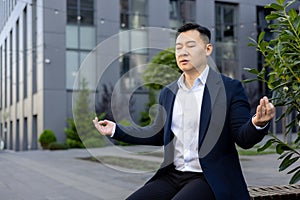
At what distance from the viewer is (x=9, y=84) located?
1348 inches

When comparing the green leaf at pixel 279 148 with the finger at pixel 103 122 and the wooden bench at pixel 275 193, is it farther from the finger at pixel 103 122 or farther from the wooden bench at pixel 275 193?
the finger at pixel 103 122

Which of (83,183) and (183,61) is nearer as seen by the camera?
(183,61)

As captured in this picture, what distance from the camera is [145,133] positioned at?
2418mm

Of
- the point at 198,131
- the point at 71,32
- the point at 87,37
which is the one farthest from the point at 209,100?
the point at 71,32

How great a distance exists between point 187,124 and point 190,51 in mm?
337

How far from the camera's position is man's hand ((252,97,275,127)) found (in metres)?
1.81

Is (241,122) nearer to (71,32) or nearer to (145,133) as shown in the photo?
(145,133)

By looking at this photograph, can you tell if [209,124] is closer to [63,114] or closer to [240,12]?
[240,12]

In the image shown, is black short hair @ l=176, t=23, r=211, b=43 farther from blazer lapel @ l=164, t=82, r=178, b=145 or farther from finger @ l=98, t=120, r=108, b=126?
finger @ l=98, t=120, r=108, b=126

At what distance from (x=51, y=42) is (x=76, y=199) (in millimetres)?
18592

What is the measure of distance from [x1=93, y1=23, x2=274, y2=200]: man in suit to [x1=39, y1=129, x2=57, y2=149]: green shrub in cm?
2137

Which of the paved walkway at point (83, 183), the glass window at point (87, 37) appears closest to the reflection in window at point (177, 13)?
the glass window at point (87, 37)

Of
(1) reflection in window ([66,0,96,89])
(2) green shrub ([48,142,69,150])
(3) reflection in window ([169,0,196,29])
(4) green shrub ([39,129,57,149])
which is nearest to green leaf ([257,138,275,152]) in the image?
(3) reflection in window ([169,0,196,29])

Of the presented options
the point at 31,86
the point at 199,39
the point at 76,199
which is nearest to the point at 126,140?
the point at 199,39
